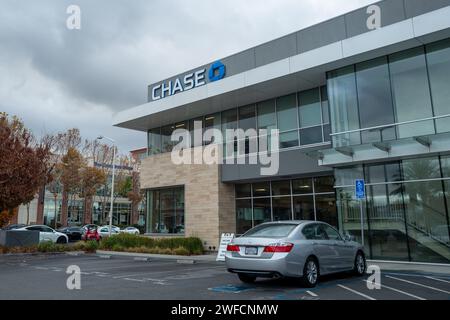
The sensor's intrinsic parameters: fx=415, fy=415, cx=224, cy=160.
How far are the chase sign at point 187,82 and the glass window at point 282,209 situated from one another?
7.17 m

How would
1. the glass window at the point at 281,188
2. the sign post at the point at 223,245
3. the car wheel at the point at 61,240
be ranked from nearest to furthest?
the sign post at the point at 223,245, the glass window at the point at 281,188, the car wheel at the point at 61,240

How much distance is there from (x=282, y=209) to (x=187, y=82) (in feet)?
30.2

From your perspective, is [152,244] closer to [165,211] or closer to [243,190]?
[165,211]

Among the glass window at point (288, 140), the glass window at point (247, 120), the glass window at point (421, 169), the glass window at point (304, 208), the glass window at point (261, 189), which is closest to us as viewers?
the glass window at point (421, 169)

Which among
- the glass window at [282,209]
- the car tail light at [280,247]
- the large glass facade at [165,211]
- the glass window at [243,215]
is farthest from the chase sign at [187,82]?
the car tail light at [280,247]

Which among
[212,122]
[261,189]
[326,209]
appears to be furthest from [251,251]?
[212,122]

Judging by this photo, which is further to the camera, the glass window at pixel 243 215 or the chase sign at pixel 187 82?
the chase sign at pixel 187 82

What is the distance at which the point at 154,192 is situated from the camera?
26328 mm

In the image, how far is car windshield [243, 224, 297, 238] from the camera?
9719 mm

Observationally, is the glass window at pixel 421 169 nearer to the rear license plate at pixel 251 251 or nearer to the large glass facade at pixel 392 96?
the large glass facade at pixel 392 96

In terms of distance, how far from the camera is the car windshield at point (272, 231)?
9.72m

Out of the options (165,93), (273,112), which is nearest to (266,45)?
(273,112)

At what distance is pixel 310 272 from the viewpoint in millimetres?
9539
